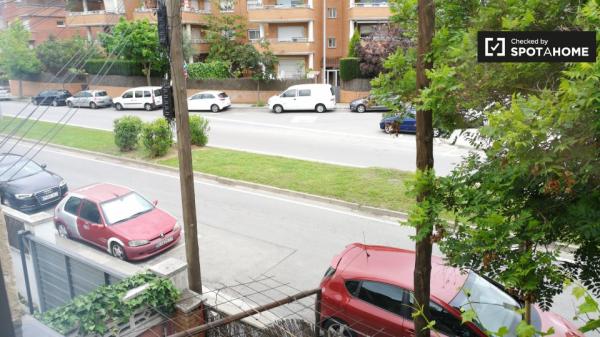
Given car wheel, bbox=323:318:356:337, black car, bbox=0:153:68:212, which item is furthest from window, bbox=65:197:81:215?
car wheel, bbox=323:318:356:337

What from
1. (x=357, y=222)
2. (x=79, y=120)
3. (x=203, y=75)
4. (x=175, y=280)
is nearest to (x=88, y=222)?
(x=175, y=280)

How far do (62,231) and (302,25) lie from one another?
27.0 meters

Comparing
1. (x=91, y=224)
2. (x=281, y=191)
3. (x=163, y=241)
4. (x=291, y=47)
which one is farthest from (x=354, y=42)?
(x=91, y=224)

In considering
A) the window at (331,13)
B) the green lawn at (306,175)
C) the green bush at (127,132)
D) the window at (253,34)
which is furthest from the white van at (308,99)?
the green bush at (127,132)

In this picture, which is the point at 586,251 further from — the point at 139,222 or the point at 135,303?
the point at 139,222

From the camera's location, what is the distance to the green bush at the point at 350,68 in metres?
30.5

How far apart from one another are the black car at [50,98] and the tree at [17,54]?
37 cm

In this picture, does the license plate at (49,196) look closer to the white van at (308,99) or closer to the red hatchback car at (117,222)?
the red hatchback car at (117,222)

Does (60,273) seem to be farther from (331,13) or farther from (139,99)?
(331,13)

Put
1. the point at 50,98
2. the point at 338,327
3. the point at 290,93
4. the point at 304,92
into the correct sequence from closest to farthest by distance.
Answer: the point at 50,98 → the point at 338,327 → the point at 304,92 → the point at 290,93

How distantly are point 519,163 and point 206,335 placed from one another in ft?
14.5

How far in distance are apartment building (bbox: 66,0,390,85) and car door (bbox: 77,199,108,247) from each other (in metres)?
23.8

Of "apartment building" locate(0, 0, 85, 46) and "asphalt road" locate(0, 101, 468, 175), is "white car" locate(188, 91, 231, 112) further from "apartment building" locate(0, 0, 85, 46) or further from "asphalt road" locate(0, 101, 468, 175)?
"apartment building" locate(0, 0, 85, 46)

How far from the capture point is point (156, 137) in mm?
16891
